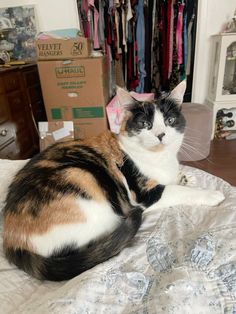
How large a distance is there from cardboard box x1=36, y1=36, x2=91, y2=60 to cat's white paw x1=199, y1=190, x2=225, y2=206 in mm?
1483

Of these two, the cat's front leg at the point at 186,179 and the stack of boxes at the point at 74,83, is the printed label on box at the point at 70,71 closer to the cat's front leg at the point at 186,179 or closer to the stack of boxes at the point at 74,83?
the stack of boxes at the point at 74,83

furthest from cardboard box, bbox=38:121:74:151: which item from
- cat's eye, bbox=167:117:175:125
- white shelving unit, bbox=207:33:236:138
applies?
white shelving unit, bbox=207:33:236:138

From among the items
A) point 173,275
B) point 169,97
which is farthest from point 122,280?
point 169,97

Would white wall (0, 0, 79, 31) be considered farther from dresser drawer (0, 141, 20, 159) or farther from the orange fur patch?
the orange fur patch

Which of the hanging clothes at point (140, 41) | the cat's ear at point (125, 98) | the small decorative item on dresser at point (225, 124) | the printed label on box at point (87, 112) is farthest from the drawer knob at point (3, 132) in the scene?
the small decorative item on dresser at point (225, 124)

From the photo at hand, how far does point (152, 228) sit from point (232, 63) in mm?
2074

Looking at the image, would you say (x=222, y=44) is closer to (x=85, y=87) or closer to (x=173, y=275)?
(x=85, y=87)

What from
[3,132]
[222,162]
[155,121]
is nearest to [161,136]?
[155,121]

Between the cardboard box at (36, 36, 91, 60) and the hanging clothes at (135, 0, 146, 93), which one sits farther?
the hanging clothes at (135, 0, 146, 93)

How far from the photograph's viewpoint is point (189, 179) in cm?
106

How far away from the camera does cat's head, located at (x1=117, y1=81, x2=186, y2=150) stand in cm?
91

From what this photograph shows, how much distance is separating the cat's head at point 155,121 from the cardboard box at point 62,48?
3.67 ft

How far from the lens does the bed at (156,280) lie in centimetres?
54

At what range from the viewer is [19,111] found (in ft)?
6.41
